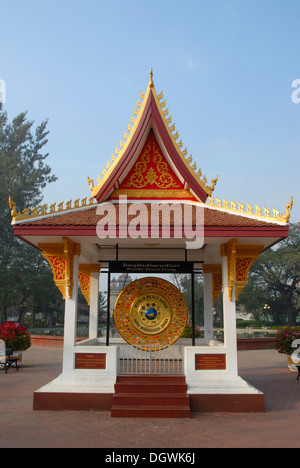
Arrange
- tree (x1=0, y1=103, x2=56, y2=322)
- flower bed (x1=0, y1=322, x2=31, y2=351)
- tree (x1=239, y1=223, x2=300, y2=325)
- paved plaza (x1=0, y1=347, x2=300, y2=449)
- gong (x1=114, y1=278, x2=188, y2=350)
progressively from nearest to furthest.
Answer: paved plaza (x1=0, y1=347, x2=300, y2=449)
gong (x1=114, y1=278, x2=188, y2=350)
flower bed (x1=0, y1=322, x2=31, y2=351)
tree (x1=0, y1=103, x2=56, y2=322)
tree (x1=239, y1=223, x2=300, y2=325)

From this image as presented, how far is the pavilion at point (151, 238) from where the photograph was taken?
22.5 feet

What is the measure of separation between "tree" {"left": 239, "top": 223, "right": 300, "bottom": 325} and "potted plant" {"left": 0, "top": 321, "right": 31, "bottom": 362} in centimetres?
3474

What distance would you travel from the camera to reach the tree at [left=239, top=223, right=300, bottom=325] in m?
43.9

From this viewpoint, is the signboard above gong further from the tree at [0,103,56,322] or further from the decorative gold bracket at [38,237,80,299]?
the tree at [0,103,56,322]

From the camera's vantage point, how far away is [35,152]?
3794 cm

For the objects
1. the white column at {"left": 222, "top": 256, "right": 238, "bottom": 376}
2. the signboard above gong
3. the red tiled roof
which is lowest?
the white column at {"left": 222, "top": 256, "right": 238, "bottom": 376}

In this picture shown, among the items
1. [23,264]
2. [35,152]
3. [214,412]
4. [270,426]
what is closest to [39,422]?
[214,412]

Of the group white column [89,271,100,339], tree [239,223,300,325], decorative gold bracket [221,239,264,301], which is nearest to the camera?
decorative gold bracket [221,239,264,301]

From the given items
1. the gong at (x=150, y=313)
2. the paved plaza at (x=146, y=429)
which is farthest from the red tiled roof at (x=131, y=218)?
the paved plaza at (x=146, y=429)

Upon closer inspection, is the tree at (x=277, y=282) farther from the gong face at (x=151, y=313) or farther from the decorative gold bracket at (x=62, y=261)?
the decorative gold bracket at (x=62, y=261)

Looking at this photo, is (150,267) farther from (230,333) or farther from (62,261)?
(230,333)

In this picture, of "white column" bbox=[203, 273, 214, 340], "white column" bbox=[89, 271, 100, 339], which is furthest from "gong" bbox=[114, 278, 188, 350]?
"white column" bbox=[89, 271, 100, 339]
